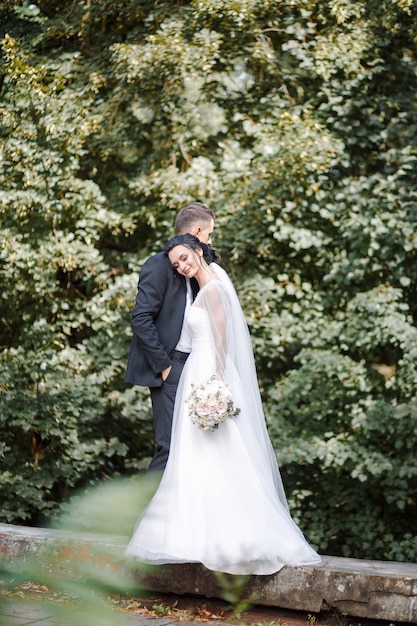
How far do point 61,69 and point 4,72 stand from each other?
56cm

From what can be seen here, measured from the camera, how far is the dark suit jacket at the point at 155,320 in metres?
3.88

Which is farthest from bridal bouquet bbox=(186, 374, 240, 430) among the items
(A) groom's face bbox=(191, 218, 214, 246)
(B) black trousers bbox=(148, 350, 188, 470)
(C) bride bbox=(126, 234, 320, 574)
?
(A) groom's face bbox=(191, 218, 214, 246)

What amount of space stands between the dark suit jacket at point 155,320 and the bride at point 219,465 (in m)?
0.09

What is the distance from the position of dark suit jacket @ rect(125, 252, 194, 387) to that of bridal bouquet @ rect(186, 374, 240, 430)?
1.02ft

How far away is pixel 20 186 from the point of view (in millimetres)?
7836

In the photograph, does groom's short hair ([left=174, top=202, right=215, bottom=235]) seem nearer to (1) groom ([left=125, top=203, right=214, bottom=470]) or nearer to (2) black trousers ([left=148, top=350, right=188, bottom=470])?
(1) groom ([left=125, top=203, right=214, bottom=470])

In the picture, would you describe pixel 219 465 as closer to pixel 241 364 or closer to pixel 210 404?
pixel 210 404

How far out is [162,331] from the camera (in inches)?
157

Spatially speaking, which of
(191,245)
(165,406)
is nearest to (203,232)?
(191,245)

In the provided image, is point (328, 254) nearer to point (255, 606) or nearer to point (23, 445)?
point (23, 445)

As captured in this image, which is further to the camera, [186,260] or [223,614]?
[186,260]

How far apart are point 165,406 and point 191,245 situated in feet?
2.57

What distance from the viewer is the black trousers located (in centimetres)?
389

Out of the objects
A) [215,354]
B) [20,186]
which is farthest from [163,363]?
[20,186]
